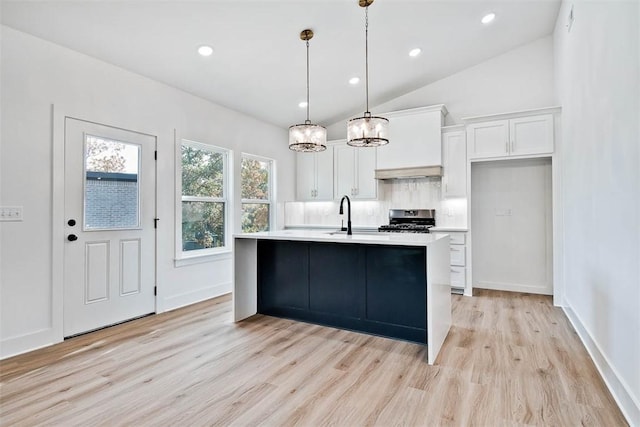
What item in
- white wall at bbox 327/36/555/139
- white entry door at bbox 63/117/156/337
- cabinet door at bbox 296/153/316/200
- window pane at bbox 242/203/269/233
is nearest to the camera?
white entry door at bbox 63/117/156/337

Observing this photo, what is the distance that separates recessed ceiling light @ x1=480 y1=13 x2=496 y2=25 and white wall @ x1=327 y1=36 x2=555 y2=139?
112 cm

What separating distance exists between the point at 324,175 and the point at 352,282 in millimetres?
3007

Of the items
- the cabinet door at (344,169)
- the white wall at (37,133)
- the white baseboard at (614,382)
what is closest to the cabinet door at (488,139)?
the cabinet door at (344,169)

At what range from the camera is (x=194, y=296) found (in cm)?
423

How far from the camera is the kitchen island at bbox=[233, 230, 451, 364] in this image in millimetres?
2787

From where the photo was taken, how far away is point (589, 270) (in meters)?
2.80

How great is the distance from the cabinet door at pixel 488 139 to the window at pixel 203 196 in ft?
11.1

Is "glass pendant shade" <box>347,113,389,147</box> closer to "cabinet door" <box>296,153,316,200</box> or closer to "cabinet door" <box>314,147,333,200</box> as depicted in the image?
"cabinet door" <box>314,147,333,200</box>

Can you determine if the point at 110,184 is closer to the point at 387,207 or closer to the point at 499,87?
the point at 387,207

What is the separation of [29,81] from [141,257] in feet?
6.02

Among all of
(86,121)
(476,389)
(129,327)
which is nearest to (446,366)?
(476,389)

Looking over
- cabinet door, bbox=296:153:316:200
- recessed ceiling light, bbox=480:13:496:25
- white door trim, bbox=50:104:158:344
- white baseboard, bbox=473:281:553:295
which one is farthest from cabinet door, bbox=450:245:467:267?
white door trim, bbox=50:104:158:344

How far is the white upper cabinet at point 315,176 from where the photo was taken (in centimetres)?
583

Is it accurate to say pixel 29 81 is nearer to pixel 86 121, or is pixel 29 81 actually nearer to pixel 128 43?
pixel 86 121
